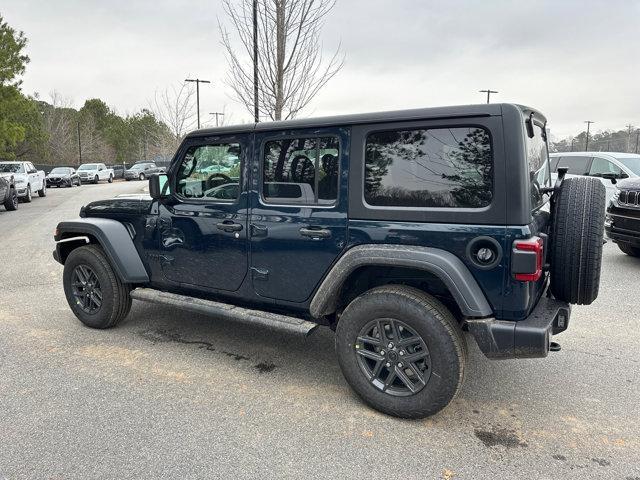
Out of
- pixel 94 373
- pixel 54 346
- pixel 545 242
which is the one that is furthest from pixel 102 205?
Answer: pixel 545 242

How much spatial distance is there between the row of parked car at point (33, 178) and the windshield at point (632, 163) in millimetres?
9949

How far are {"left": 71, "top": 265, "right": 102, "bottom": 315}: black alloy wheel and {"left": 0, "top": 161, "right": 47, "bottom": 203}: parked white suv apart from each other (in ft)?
50.8

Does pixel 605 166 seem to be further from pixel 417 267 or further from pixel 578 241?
pixel 417 267

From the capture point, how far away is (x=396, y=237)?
304cm

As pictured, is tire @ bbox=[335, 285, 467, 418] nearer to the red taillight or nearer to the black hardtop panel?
the red taillight

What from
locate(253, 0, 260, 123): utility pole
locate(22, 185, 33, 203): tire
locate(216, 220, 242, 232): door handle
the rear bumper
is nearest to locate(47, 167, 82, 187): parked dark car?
locate(22, 185, 33, 203): tire

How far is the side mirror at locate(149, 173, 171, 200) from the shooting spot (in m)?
4.11

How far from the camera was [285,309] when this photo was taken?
11.9 ft

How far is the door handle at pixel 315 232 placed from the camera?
10.7 ft

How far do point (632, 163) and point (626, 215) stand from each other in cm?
447

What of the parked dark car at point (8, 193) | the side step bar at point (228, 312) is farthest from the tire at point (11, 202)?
the side step bar at point (228, 312)

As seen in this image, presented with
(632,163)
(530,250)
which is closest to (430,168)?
(530,250)

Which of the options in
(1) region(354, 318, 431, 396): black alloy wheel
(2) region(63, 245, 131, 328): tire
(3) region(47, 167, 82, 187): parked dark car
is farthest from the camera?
(3) region(47, 167, 82, 187): parked dark car

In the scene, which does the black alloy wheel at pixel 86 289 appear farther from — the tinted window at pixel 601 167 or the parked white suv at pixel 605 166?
the tinted window at pixel 601 167
